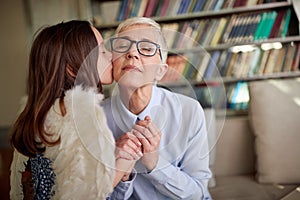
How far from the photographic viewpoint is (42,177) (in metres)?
0.68

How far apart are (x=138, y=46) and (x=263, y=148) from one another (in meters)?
0.71

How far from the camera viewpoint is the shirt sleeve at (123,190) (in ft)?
2.16

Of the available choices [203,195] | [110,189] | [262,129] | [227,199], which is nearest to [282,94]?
[262,129]

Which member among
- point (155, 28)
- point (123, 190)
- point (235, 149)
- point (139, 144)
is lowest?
point (235, 149)

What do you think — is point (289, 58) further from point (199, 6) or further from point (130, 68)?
point (130, 68)

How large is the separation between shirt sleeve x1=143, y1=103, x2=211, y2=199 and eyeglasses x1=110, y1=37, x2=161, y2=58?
16 centimetres

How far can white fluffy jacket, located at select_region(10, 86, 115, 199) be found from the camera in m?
0.63

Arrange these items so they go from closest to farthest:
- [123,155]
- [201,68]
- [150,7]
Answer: [123,155] → [201,68] → [150,7]

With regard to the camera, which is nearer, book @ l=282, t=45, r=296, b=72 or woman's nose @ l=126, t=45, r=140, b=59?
woman's nose @ l=126, t=45, r=140, b=59

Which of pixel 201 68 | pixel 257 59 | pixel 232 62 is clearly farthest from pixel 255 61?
pixel 201 68

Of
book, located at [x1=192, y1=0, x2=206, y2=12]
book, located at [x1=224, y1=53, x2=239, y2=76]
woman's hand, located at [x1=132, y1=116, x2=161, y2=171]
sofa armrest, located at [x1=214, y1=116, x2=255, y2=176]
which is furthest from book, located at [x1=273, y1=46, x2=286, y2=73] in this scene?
woman's hand, located at [x1=132, y1=116, x2=161, y2=171]

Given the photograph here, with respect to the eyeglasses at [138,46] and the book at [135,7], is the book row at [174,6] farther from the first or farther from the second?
the eyeglasses at [138,46]

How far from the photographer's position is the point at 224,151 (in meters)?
1.22

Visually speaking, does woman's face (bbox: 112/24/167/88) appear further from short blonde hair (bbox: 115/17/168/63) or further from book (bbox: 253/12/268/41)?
book (bbox: 253/12/268/41)
